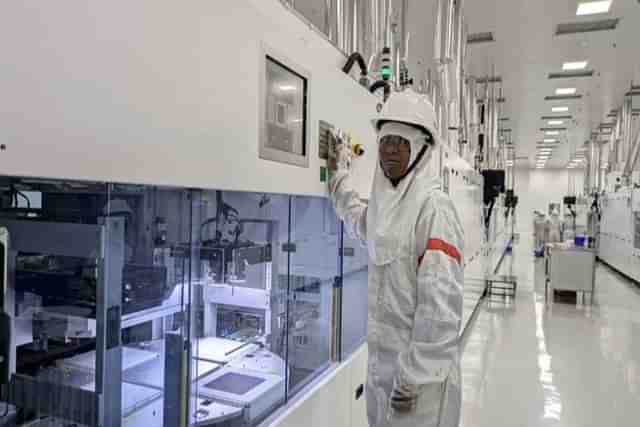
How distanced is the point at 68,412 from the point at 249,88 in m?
0.85

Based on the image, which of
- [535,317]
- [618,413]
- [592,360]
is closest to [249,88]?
[618,413]

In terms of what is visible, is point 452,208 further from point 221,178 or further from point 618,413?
point 618,413

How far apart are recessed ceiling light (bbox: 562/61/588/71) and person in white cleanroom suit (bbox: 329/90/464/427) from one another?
5.78 metres

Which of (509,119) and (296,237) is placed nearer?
(296,237)

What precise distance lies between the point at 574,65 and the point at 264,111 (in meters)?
6.45

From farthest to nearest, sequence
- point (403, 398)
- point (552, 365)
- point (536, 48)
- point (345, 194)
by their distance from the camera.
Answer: point (536, 48)
point (552, 365)
point (345, 194)
point (403, 398)

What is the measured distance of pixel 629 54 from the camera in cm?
564

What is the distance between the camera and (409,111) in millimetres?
1390

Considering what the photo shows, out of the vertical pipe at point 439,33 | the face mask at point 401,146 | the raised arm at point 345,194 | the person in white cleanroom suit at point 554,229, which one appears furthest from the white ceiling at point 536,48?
the person in white cleanroom suit at point 554,229

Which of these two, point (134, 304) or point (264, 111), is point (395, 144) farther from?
point (134, 304)

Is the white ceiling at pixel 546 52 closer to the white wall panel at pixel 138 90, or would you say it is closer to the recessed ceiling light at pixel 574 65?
the recessed ceiling light at pixel 574 65

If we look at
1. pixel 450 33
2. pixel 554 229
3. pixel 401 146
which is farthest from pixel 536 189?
pixel 401 146

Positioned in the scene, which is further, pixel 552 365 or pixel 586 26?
pixel 586 26

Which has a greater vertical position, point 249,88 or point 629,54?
point 629,54
